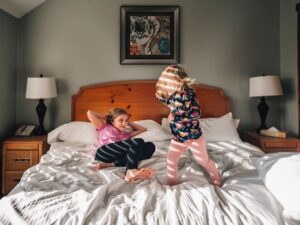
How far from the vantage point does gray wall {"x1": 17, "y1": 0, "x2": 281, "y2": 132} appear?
3143 millimetres

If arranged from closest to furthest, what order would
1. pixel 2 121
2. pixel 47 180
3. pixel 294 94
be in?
pixel 47 180 → pixel 2 121 → pixel 294 94

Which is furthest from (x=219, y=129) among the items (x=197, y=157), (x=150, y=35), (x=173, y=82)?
(x=150, y=35)

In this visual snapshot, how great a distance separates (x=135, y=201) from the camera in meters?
1.21

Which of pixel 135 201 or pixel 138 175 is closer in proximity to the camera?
pixel 135 201

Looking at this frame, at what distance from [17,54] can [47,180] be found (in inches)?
83.8

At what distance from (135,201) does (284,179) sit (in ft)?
2.21

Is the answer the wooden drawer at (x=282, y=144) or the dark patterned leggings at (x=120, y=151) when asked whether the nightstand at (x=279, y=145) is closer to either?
the wooden drawer at (x=282, y=144)

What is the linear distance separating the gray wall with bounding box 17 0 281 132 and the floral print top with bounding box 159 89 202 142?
4.90ft

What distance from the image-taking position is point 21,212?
3.67ft

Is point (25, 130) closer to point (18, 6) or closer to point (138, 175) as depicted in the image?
point (18, 6)

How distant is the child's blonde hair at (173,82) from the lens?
176 centimetres

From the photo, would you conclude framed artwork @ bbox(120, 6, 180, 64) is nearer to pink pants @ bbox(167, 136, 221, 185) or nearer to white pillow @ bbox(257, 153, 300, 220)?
pink pants @ bbox(167, 136, 221, 185)

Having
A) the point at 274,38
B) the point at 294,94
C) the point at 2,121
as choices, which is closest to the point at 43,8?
the point at 2,121

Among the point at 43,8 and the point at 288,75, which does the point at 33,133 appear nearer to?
the point at 43,8
